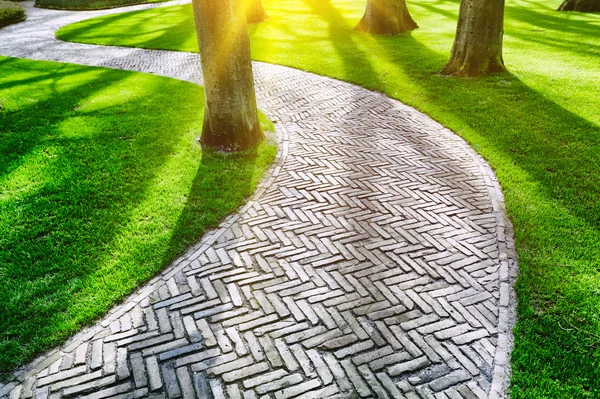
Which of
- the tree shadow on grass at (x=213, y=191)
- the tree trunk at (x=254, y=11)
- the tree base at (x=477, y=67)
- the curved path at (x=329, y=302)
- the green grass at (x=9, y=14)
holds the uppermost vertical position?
the green grass at (x=9, y=14)

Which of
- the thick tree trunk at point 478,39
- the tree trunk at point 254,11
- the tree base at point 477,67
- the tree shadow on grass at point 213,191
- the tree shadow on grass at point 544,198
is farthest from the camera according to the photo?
the tree trunk at point 254,11

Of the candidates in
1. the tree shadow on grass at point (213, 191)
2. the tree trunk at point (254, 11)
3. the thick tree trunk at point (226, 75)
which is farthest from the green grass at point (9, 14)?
the tree shadow on grass at point (213, 191)

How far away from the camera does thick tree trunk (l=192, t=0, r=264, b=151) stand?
19.1ft

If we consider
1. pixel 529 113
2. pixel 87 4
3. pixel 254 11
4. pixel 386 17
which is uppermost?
pixel 87 4

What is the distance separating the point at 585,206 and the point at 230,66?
502cm

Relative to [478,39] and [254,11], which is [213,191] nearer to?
[478,39]

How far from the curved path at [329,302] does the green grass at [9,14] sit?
69.7ft

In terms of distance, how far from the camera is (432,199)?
5402mm

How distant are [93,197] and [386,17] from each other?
12883 millimetres

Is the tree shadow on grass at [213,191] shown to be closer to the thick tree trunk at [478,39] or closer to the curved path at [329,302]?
the curved path at [329,302]

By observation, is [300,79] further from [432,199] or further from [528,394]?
[528,394]

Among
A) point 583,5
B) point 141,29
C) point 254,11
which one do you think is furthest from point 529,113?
point 141,29

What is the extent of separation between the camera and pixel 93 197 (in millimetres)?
5492

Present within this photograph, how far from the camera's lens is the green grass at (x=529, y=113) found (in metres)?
3.40
